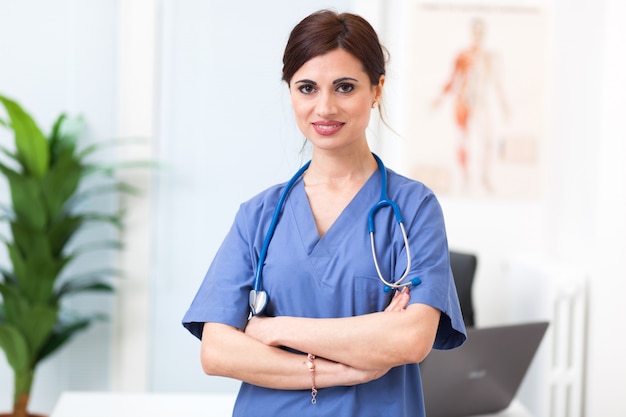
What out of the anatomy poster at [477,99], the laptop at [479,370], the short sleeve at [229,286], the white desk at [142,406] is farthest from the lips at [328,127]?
the anatomy poster at [477,99]

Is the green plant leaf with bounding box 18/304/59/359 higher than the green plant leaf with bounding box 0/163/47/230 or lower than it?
lower

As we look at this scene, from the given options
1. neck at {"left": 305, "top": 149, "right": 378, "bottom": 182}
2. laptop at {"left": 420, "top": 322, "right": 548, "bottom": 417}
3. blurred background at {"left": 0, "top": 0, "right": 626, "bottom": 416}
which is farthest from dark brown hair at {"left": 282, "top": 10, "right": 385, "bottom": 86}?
blurred background at {"left": 0, "top": 0, "right": 626, "bottom": 416}

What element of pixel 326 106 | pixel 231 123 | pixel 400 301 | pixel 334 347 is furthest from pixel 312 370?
pixel 231 123

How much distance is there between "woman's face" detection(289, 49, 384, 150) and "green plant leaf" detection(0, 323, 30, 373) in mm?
2114

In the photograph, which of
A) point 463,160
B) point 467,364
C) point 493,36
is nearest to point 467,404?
point 467,364

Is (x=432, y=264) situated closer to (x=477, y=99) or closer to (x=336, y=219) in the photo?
(x=336, y=219)

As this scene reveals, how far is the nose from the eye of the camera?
1352mm

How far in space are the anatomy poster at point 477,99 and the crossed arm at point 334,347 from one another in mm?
2147

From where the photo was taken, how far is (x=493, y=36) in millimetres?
3459

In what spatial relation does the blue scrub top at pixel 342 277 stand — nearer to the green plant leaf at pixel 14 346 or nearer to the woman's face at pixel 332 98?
the woman's face at pixel 332 98

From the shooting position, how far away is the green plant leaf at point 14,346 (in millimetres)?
3125

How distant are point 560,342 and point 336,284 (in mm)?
1935

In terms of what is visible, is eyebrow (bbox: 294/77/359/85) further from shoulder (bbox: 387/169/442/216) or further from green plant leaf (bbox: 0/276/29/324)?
green plant leaf (bbox: 0/276/29/324)

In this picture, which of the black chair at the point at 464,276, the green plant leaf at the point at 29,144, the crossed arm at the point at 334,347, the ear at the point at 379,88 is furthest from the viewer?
the green plant leaf at the point at 29,144
